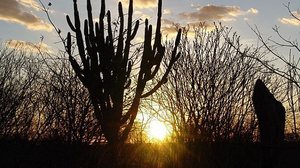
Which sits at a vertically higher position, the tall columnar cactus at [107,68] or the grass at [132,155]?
the tall columnar cactus at [107,68]

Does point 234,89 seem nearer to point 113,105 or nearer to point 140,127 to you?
point 140,127

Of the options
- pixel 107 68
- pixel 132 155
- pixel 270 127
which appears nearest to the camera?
pixel 107 68

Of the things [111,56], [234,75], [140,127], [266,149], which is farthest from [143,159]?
[111,56]

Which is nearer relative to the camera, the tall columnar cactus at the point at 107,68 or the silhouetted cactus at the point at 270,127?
the tall columnar cactus at the point at 107,68

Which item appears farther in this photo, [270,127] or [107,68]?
→ [270,127]

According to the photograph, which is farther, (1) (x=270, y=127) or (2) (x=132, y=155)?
(2) (x=132, y=155)

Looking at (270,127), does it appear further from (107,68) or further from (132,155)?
(132,155)

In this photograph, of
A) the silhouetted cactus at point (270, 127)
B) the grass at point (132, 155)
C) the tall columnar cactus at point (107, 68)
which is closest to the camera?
the tall columnar cactus at point (107, 68)

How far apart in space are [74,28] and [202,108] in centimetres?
677

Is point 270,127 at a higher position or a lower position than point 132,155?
higher

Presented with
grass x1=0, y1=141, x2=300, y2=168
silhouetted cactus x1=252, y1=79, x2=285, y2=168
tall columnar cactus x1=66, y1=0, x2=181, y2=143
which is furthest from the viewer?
grass x1=0, y1=141, x2=300, y2=168

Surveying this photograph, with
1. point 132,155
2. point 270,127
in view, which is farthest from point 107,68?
point 132,155

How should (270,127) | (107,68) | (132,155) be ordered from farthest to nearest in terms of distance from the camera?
1. (132,155)
2. (270,127)
3. (107,68)

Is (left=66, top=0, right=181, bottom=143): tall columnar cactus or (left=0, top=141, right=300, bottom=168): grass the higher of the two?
(left=66, top=0, right=181, bottom=143): tall columnar cactus
